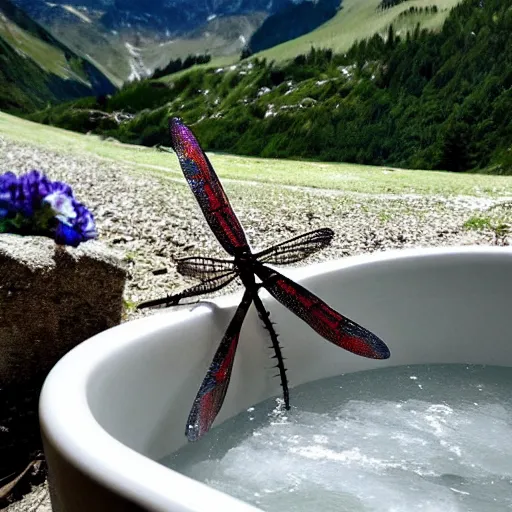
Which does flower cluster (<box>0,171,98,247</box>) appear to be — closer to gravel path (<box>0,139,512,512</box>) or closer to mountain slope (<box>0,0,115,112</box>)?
gravel path (<box>0,139,512,512</box>)

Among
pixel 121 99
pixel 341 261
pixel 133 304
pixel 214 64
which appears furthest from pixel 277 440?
pixel 214 64

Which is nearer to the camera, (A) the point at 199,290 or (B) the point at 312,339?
(A) the point at 199,290

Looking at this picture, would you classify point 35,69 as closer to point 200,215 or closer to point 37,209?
point 200,215

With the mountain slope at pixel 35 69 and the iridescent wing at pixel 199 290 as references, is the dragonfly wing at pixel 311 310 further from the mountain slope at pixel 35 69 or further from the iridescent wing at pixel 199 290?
the mountain slope at pixel 35 69

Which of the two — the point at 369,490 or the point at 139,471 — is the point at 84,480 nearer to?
the point at 139,471

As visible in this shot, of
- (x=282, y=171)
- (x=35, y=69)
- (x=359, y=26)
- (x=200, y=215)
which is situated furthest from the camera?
(x=359, y=26)

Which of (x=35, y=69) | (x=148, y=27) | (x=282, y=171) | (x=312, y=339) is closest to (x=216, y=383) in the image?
(x=312, y=339)

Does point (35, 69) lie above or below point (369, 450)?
above
